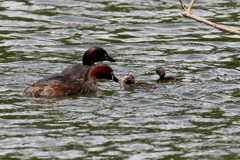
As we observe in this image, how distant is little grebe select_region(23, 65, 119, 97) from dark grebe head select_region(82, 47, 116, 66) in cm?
146

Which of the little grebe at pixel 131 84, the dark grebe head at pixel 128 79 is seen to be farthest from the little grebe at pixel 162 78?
the dark grebe head at pixel 128 79

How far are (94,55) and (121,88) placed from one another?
1.83 meters

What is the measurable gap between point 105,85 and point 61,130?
148 inches

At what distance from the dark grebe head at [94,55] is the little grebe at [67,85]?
146 cm

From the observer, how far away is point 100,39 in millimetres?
15523

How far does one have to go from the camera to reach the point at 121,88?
11648 mm

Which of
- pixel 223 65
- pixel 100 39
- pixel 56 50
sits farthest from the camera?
pixel 100 39

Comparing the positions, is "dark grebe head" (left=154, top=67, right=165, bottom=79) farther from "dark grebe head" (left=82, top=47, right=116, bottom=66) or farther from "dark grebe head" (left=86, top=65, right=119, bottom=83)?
"dark grebe head" (left=82, top=47, right=116, bottom=66)

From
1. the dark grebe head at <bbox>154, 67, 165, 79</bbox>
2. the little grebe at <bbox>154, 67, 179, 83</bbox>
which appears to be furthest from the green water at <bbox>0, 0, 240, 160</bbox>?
the dark grebe head at <bbox>154, 67, 165, 79</bbox>

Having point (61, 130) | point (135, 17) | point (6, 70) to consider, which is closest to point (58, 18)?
point (135, 17)

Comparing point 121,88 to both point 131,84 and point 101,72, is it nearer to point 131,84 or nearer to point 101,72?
point 131,84

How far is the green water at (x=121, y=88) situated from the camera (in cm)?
802

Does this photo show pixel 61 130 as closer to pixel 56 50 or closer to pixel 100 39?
pixel 56 50

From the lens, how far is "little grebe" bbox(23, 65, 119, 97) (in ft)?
35.1
